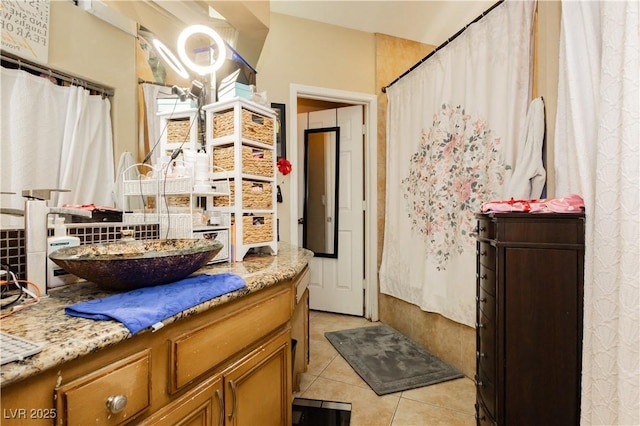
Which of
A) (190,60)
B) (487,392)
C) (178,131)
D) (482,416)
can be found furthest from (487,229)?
(190,60)

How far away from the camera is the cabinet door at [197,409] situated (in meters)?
0.74

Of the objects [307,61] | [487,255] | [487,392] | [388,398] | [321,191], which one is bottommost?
[388,398]

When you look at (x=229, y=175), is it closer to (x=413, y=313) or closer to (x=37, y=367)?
(x=37, y=367)

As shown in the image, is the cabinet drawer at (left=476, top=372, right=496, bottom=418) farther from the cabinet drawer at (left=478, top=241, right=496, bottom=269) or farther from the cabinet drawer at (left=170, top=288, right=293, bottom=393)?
the cabinet drawer at (left=170, top=288, right=293, bottom=393)

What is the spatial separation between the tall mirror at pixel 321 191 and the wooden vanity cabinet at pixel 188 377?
2.05 meters

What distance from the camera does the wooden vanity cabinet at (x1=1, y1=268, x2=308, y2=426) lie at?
55cm

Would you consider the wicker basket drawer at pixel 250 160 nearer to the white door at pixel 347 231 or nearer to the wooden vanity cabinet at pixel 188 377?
the wooden vanity cabinet at pixel 188 377

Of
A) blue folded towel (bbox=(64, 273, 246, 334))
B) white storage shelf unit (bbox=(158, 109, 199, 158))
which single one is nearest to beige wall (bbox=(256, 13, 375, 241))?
white storage shelf unit (bbox=(158, 109, 199, 158))

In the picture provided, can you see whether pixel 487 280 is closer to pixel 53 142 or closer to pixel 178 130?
pixel 178 130

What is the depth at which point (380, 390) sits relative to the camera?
6.19ft

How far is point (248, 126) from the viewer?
4.99ft

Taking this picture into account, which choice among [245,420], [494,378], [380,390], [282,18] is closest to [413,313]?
[380,390]

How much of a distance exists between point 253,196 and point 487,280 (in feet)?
3.72

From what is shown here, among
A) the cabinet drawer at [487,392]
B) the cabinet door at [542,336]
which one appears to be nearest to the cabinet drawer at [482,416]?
the cabinet drawer at [487,392]
